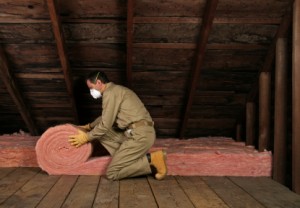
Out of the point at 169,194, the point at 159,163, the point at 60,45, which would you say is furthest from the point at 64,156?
the point at 169,194

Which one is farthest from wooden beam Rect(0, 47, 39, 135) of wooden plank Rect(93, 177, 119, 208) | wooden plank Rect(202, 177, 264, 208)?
wooden plank Rect(202, 177, 264, 208)

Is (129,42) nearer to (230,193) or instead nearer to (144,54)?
(144,54)

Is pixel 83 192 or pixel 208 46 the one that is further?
pixel 208 46

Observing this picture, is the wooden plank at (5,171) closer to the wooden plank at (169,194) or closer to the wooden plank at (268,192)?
the wooden plank at (169,194)

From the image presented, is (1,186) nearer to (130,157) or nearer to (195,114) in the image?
(130,157)

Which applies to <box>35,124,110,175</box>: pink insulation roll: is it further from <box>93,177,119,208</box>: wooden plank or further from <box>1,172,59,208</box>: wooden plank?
<box>93,177,119,208</box>: wooden plank

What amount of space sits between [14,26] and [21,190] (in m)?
1.68

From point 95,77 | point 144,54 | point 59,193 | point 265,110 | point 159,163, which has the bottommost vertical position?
point 59,193

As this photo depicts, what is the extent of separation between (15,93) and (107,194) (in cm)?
201

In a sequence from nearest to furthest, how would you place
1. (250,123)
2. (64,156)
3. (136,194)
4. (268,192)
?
1. (136,194)
2. (268,192)
3. (64,156)
4. (250,123)

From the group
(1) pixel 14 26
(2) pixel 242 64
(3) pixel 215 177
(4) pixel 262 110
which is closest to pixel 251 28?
(2) pixel 242 64

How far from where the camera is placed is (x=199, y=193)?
3076 mm

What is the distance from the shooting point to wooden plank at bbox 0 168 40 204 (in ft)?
9.91

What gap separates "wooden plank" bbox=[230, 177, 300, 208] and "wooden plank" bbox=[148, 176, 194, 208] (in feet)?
2.03
